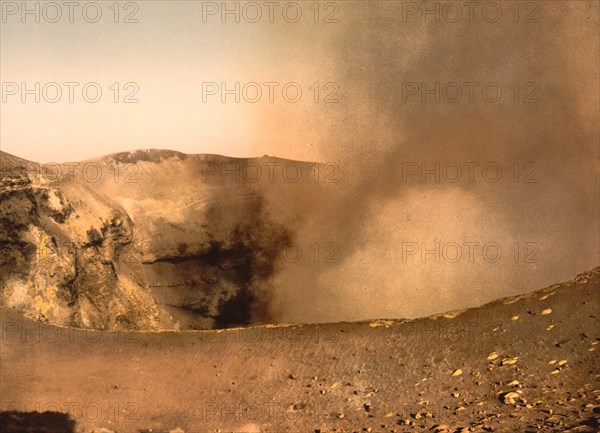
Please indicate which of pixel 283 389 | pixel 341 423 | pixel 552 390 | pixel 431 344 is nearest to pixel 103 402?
pixel 283 389

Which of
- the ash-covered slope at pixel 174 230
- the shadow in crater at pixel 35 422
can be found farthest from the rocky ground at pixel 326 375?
the ash-covered slope at pixel 174 230

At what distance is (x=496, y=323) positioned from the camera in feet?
25.1

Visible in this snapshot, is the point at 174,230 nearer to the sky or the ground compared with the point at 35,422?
nearer to the sky

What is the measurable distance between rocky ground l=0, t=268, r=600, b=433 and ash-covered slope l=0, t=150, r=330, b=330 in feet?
5.76

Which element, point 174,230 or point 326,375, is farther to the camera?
point 174,230

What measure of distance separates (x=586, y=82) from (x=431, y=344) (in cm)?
507

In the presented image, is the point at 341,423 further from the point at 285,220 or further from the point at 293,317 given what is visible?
→ the point at 285,220

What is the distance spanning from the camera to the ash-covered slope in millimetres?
8828

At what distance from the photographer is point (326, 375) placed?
6848mm

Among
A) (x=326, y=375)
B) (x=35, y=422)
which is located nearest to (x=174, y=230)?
(x=326, y=375)

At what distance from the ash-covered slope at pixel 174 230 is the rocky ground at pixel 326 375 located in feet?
5.76

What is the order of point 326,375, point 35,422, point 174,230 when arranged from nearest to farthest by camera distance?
point 35,422 → point 326,375 → point 174,230

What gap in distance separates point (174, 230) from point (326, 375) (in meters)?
4.35

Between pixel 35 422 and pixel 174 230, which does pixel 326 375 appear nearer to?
pixel 35 422
